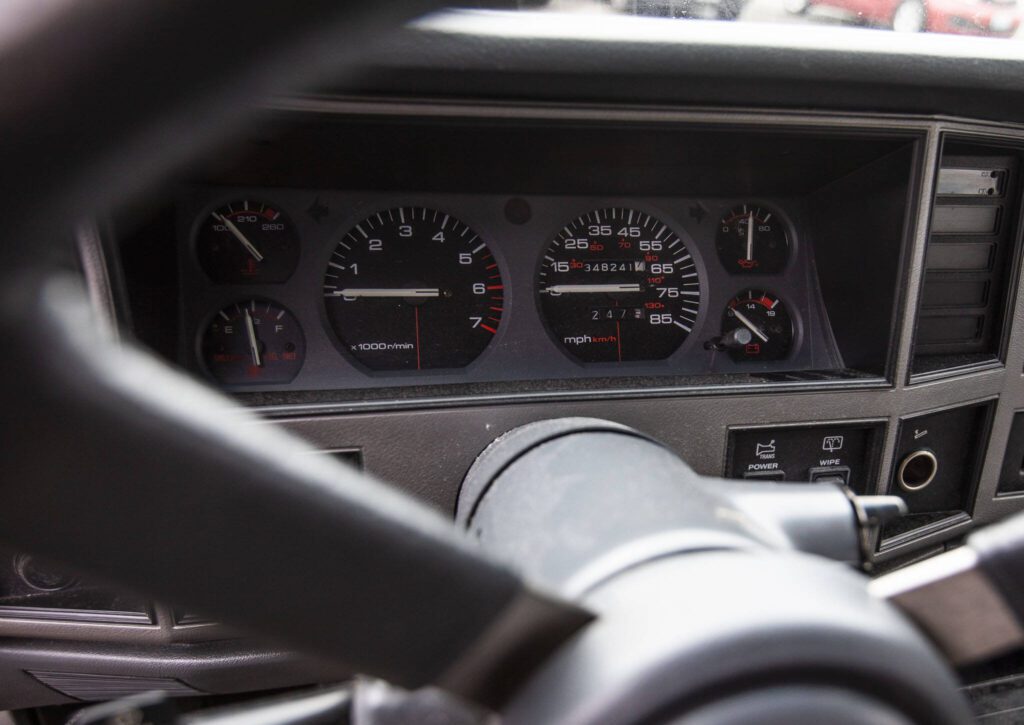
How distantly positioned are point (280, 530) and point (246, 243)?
1.48m

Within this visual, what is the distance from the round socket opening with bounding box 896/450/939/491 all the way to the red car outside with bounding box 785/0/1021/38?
1051 mm

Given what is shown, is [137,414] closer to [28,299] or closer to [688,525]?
[28,299]

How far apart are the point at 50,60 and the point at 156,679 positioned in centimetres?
174

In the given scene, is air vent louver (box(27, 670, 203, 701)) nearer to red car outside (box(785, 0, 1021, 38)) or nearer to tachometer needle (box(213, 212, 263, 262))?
tachometer needle (box(213, 212, 263, 262))

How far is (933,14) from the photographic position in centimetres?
176

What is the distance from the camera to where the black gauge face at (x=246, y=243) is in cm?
178

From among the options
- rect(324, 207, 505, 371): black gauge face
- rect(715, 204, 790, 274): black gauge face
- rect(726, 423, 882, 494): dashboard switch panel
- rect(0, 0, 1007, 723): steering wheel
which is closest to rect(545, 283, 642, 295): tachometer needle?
rect(324, 207, 505, 371): black gauge face

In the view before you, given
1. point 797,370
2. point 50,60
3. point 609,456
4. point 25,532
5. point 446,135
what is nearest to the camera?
point 50,60

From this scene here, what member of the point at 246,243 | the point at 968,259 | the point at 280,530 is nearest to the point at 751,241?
the point at 968,259

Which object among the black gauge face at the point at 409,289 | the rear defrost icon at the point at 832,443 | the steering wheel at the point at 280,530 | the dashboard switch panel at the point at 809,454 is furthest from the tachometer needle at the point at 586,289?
the steering wheel at the point at 280,530

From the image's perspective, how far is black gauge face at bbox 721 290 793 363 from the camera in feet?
6.78

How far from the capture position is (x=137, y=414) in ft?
1.31

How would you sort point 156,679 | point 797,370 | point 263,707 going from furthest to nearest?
1. point 797,370
2. point 156,679
3. point 263,707

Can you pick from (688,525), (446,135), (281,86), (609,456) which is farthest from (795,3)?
(281,86)
